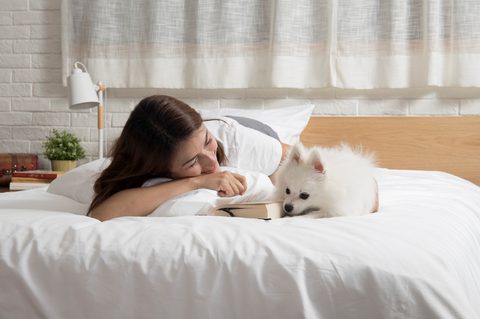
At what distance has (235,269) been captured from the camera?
0.66 meters

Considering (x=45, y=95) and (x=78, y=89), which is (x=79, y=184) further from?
(x=45, y=95)

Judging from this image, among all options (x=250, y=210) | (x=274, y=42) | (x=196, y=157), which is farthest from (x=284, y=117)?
(x=250, y=210)

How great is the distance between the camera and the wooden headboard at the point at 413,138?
2131 millimetres

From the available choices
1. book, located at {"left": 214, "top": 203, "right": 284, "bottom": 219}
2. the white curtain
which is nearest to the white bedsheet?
book, located at {"left": 214, "top": 203, "right": 284, "bottom": 219}

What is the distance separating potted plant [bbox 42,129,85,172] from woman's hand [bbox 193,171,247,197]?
1.48 m

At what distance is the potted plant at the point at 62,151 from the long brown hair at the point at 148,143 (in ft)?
4.09

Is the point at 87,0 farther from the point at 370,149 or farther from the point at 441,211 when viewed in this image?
the point at 441,211

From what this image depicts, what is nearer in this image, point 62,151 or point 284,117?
point 284,117

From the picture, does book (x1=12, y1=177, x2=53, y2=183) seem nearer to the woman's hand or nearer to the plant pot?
the plant pot

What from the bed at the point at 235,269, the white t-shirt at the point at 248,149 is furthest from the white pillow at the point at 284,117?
the bed at the point at 235,269

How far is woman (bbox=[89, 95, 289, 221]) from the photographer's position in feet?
3.67

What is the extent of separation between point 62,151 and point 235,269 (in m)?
1.98

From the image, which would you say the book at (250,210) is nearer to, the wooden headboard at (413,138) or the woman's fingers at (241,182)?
the woman's fingers at (241,182)

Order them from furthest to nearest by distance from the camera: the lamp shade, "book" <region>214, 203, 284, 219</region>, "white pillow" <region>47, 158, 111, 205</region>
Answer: the lamp shade
"white pillow" <region>47, 158, 111, 205</region>
"book" <region>214, 203, 284, 219</region>
